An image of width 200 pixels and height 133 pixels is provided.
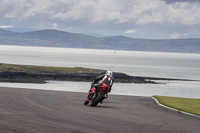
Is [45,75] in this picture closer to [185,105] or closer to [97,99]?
[185,105]

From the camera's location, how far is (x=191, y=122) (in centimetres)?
1586

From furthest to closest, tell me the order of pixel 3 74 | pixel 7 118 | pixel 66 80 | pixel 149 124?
pixel 66 80
pixel 3 74
pixel 149 124
pixel 7 118

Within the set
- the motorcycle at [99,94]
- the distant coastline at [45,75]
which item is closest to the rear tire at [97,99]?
the motorcycle at [99,94]

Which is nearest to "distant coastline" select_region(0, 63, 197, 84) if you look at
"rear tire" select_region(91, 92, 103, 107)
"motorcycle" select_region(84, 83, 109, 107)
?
"motorcycle" select_region(84, 83, 109, 107)

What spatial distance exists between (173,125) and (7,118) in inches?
245

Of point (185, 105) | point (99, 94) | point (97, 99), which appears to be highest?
point (99, 94)

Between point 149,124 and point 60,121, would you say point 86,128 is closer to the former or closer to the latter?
point 60,121

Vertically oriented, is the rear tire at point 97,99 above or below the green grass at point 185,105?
above

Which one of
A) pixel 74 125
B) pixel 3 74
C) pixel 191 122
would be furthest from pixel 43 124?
pixel 3 74

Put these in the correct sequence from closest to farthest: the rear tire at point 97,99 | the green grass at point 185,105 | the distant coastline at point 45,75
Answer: the rear tire at point 97,99 → the green grass at point 185,105 → the distant coastline at point 45,75

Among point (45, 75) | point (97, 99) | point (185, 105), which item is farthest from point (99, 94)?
point (45, 75)

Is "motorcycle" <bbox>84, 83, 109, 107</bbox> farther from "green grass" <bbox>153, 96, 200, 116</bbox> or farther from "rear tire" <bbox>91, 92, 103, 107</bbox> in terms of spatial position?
"green grass" <bbox>153, 96, 200, 116</bbox>

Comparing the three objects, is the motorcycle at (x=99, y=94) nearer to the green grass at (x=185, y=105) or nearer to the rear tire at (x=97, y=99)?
the rear tire at (x=97, y=99)

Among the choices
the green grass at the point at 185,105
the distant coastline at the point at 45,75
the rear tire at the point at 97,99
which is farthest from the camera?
the distant coastline at the point at 45,75
